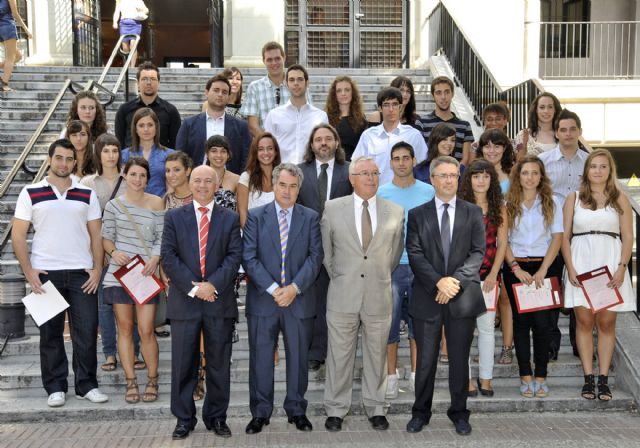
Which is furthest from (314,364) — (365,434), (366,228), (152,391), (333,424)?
(366,228)

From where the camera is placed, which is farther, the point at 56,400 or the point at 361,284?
the point at 56,400

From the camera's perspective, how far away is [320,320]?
707cm

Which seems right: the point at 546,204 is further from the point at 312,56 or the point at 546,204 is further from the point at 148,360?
the point at 312,56

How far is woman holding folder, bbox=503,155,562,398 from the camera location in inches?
269

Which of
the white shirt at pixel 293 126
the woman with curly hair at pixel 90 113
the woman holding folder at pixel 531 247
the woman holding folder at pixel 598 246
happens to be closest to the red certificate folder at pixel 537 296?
the woman holding folder at pixel 531 247

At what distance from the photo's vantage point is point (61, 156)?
21.6 feet

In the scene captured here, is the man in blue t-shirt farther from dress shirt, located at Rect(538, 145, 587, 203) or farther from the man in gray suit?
dress shirt, located at Rect(538, 145, 587, 203)

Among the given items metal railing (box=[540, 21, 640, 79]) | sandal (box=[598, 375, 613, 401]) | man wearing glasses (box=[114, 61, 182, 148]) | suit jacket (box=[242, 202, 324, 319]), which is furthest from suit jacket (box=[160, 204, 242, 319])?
metal railing (box=[540, 21, 640, 79])

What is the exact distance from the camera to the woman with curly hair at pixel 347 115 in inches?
321

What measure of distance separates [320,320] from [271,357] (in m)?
0.93

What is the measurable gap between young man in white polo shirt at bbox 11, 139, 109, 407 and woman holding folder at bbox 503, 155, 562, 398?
364 centimetres

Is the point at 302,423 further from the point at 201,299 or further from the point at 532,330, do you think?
the point at 532,330

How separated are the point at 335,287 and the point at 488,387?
175 centimetres

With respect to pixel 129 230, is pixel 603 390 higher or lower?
lower
